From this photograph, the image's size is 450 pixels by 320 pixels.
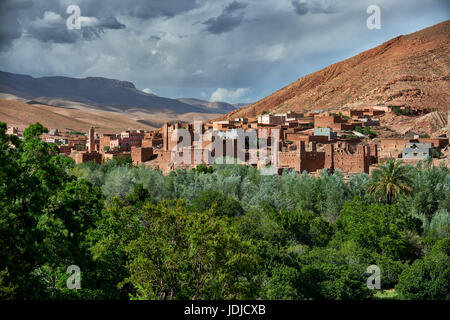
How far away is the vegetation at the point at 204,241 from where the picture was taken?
773 centimetres

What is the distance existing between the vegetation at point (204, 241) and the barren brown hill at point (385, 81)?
4426 centimetres

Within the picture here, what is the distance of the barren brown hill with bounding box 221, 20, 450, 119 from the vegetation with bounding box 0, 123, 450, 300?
44.3 m

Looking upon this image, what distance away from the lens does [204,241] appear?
348 inches

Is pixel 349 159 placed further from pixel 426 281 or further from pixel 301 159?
pixel 426 281

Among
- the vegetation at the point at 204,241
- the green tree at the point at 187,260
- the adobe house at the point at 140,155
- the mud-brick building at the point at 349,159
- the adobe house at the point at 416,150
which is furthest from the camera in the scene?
the adobe house at the point at 140,155

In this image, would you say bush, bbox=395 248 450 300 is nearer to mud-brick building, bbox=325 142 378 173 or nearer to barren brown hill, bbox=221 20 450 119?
mud-brick building, bbox=325 142 378 173

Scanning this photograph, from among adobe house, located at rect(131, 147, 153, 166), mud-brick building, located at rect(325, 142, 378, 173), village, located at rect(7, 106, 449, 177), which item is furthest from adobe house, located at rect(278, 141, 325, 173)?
adobe house, located at rect(131, 147, 153, 166)

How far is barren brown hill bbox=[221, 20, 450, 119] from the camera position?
64.6m

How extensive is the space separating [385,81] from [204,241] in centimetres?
6519

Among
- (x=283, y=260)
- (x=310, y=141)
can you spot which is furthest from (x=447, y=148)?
(x=283, y=260)

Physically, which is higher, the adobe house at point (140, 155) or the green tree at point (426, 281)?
the adobe house at point (140, 155)

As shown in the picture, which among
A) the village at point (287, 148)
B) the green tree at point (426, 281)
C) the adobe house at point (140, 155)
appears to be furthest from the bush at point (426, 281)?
the adobe house at point (140, 155)

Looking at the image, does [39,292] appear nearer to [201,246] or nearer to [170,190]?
[201,246]

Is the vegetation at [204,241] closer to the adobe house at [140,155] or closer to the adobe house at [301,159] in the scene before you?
the adobe house at [301,159]
